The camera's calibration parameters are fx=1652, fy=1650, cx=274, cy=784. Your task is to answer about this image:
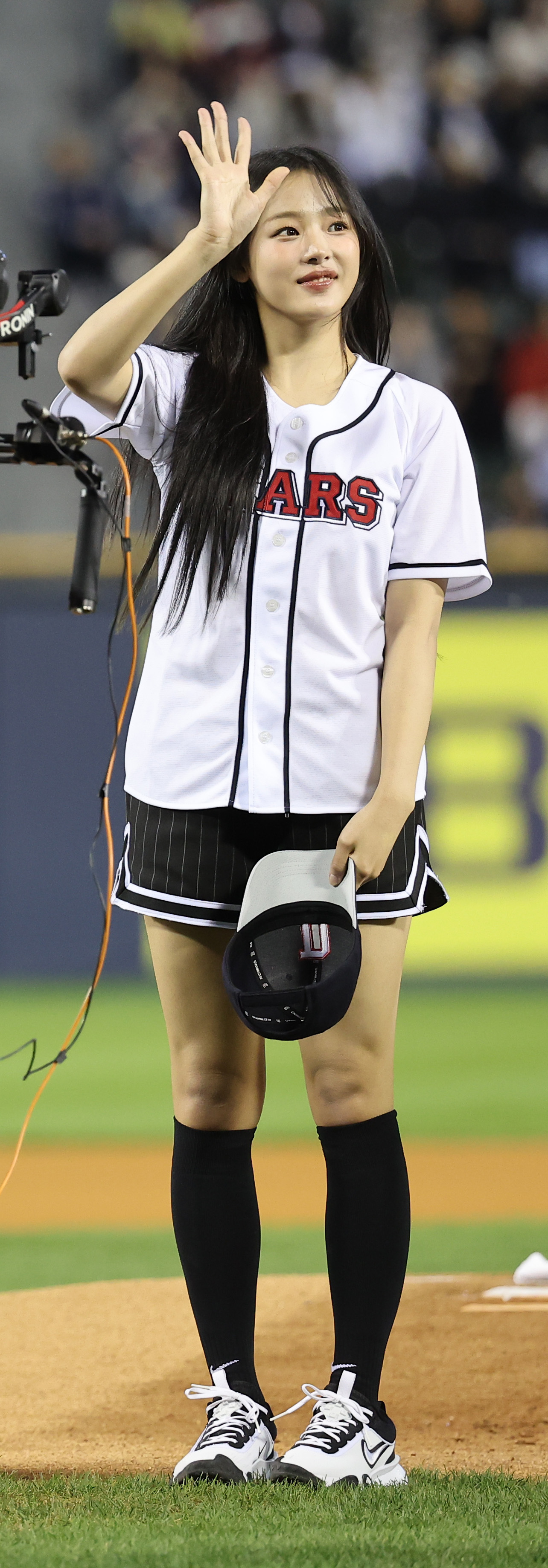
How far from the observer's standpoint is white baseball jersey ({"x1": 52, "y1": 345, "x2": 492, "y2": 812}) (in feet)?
7.34

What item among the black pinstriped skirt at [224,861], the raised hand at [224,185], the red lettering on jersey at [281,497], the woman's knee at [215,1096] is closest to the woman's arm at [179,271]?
the raised hand at [224,185]

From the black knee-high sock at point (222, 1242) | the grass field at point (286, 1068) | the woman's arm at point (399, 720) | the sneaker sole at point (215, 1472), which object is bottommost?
the grass field at point (286, 1068)

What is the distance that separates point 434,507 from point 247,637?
1.04ft

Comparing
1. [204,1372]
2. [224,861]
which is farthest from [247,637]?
[204,1372]

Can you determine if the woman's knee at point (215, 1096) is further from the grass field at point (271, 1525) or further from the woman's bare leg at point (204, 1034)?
the grass field at point (271, 1525)

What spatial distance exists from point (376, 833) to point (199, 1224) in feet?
2.04

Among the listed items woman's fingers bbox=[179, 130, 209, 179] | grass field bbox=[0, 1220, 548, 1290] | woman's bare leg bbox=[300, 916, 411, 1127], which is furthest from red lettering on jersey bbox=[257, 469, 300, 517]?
grass field bbox=[0, 1220, 548, 1290]

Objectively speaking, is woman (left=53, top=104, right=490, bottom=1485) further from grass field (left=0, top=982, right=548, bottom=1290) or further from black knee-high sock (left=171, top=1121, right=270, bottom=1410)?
grass field (left=0, top=982, right=548, bottom=1290)

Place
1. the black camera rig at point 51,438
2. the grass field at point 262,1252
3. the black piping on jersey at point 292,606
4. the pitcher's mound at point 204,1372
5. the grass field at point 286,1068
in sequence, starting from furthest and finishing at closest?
1. the grass field at point 286,1068
2. the grass field at point 262,1252
3. the pitcher's mound at point 204,1372
4. the black piping on jersey at point 292,606
5. the black camera rig at point 51,438

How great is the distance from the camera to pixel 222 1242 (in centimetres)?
232

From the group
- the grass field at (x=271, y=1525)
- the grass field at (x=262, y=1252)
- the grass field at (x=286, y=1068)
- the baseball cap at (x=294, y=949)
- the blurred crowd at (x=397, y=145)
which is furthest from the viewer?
the blurred crowd at (x=397, y=145)

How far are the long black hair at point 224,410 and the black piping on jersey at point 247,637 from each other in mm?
11

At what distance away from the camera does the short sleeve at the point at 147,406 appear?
226cm

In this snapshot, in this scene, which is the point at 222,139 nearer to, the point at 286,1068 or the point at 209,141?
the point at 209,141
